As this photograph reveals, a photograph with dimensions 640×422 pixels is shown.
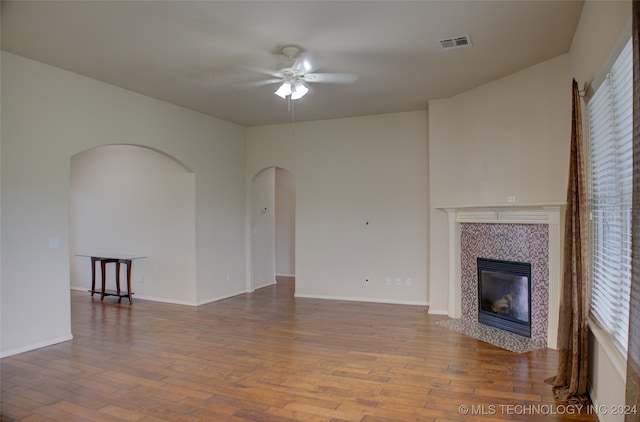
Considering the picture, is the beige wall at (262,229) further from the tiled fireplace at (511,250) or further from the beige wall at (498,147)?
the tiled fireplace at (511,250)

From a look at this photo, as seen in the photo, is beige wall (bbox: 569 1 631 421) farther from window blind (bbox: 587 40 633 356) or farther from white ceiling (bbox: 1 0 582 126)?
white ceiling (bbox: 1 0 582 126)

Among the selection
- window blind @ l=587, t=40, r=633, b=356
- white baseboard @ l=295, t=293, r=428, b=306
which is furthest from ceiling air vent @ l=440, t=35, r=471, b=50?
white baseboard @ l=295, t=293, r=428, b=306

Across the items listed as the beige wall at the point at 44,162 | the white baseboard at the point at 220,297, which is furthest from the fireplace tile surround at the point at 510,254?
the beige wall at the point at 44,162

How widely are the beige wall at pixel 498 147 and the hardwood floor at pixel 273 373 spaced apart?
1.56 m

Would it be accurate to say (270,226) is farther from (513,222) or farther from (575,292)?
(575,292)

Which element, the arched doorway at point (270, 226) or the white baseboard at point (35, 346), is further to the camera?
the arched doorway at point (270, 226)

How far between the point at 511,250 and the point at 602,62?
264 cm

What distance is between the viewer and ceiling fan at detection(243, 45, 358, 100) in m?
4.12

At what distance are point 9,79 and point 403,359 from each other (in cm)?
475

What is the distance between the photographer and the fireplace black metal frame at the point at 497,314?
184 inches

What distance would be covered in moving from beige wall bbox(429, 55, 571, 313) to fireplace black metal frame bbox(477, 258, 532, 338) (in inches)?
24.5

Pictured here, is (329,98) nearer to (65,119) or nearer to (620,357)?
(65,119)

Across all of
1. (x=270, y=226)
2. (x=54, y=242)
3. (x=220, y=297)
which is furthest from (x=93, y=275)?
(x=270, y=226)

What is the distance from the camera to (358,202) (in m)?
6.86
